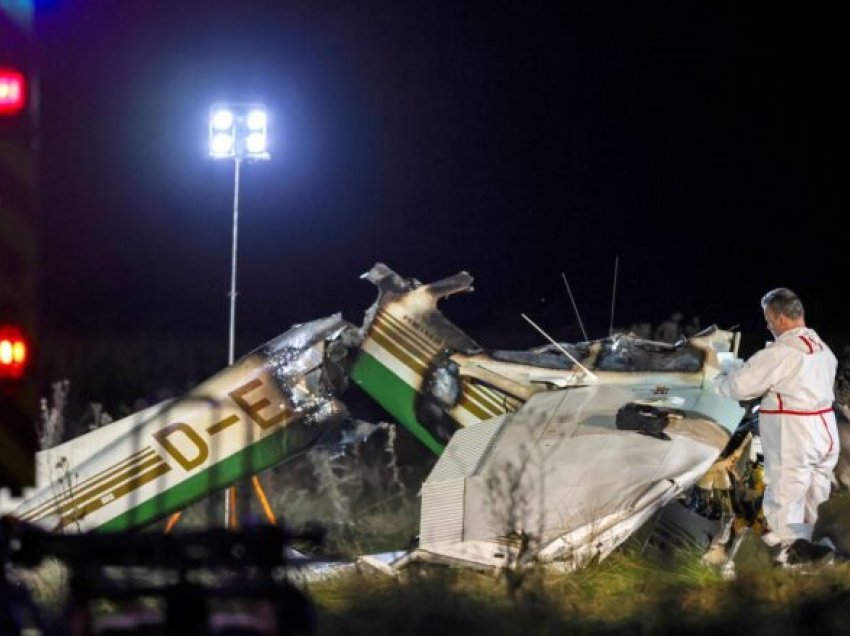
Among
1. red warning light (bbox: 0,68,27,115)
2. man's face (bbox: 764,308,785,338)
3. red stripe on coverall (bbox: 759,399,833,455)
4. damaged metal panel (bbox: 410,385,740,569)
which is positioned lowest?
damaged metal panel (bbox: 410,385,740,569)

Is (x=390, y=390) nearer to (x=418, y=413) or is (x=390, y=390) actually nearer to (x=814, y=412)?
(x=418, y=413)

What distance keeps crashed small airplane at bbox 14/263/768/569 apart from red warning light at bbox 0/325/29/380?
244 centimetres

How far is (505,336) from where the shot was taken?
62.4 feet

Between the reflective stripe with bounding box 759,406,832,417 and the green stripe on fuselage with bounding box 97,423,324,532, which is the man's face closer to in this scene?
the reflective stripe with bounding box 759,406,832,417

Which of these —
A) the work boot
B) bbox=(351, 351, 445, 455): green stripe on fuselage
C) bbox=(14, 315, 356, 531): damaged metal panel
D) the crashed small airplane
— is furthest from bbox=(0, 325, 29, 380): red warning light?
the work boot

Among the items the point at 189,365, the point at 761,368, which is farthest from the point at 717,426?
the point at 189,365

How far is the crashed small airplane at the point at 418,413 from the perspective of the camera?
7.98 metres

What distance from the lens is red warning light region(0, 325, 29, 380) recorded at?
6066 millimetres

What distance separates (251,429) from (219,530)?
13.7 feet

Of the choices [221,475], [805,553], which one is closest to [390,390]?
[221,475]

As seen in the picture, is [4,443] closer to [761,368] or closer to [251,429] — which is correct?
[251,429]

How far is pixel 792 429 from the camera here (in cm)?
773

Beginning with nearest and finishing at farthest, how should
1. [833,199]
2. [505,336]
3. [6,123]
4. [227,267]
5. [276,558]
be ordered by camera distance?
[276,558] < [6,123] < [505,336] < [833,199] < [227,267]

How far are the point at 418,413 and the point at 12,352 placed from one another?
10.8ft
